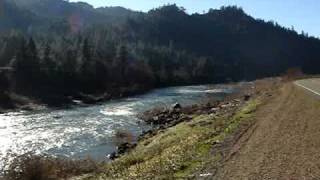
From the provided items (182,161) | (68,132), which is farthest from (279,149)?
(68,132)

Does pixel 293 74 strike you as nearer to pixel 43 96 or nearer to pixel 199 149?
pixel 43 96

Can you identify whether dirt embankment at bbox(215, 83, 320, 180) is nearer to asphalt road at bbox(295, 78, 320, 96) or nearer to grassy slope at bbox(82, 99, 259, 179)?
grassy slope at bbox(82, 99, 259, 179)

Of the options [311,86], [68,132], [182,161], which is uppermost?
[311,86]

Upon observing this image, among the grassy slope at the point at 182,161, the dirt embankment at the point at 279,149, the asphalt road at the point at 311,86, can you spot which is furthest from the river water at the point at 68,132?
the asphalt road at the point at 311,86

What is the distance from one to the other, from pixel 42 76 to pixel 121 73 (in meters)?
33.7

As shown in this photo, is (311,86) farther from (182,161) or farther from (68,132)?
(182,161)

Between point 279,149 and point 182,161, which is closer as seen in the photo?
point 279,149

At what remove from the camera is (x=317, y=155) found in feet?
52.3

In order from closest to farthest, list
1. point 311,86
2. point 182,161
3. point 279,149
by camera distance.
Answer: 1. point 279,149
2. point 182,161
3. point 311,86

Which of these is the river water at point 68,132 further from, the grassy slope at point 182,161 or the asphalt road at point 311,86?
the asphalt road at point 311,86

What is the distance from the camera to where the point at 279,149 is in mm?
17406

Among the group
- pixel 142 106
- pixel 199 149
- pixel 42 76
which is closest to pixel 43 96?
pixel 42 76

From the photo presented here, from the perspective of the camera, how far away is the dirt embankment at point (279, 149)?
46.8ft

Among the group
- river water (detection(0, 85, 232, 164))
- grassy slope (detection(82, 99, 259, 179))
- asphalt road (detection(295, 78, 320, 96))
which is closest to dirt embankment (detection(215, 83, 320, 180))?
grassy slope (detection(82, 99, 259, 179))
